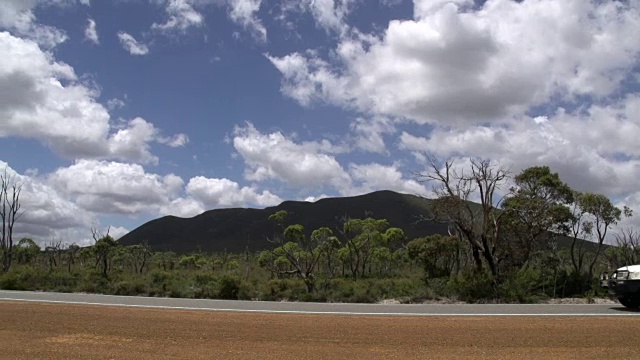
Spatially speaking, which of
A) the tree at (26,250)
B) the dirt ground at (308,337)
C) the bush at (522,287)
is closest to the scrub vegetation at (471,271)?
the bush at (522,287)

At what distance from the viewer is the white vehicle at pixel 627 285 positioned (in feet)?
46.1

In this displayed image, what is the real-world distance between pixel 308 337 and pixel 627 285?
8.90m

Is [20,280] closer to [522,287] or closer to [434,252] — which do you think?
[434,252]

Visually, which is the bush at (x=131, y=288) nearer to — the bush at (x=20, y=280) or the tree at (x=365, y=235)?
the bush at (x=20, y=280)

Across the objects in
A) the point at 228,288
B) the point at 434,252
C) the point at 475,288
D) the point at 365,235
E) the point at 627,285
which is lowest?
the point at 228,288

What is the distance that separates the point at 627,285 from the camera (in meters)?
14.1

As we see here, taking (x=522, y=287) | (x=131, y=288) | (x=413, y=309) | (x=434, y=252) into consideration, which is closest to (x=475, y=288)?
(x=522, y=287)

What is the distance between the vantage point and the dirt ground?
9055 millimetres

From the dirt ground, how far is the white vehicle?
6.10ft

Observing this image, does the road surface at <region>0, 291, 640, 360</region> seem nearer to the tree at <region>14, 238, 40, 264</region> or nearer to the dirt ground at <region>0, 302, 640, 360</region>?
the dirt ground at <region>0, 302, 640, 360</region>

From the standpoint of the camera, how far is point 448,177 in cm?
2459

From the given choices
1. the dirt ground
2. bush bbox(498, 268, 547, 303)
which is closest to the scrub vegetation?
bush bbox(498, 268, 547, 303)

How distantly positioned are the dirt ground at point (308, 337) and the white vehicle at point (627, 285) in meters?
1.86

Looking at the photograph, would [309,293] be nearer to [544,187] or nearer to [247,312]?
[247,312]
